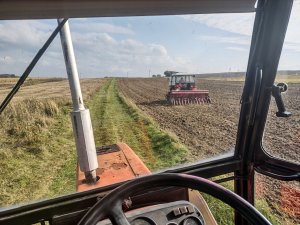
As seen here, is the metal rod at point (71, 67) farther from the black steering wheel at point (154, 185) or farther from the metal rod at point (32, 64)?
the black steering wheel at point (154, 185)

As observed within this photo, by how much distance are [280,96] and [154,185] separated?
0.97m

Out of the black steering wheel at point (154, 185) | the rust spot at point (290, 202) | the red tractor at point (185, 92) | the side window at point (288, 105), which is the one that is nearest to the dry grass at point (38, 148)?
the rust spot at point (290, 202)

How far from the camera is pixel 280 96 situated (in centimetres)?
171

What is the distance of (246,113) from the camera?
1.86 meters

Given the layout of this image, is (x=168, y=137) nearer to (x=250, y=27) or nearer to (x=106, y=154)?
(x=106, y=154)

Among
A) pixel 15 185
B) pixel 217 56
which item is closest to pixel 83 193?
pixel 217 56

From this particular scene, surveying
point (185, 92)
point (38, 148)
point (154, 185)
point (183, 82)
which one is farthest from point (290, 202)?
point (183, 82)

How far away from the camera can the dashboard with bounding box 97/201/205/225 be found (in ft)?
4.12

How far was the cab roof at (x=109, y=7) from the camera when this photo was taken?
1242mm

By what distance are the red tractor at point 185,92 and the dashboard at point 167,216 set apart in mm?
14749

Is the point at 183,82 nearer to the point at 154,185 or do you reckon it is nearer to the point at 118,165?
the point at 118,165

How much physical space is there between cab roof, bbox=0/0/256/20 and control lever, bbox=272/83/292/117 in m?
0.46

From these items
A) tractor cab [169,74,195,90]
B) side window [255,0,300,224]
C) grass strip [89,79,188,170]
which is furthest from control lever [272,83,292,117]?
tractor cab [169,74,195,90]

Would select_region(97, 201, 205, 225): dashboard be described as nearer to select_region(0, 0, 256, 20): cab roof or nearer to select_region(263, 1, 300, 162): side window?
select_region(263, 1, 300, 162): side window
